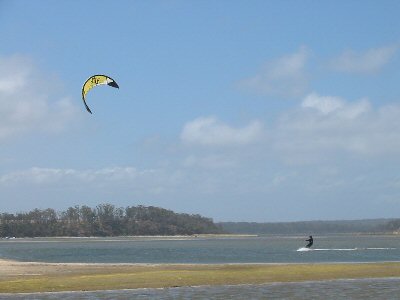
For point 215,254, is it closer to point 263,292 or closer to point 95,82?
point 263,292

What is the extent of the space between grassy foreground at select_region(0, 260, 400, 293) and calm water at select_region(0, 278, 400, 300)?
2.07 metres

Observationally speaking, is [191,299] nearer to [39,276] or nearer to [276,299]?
[276,299]

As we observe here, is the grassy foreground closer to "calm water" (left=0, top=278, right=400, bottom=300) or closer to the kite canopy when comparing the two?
"calm water" (left=0, top=278, right=400, bottom=300)

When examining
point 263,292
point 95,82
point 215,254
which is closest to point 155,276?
point 263,292

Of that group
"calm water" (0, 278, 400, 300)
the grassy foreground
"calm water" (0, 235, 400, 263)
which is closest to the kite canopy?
"calm water" (0, 278, 400, 300)

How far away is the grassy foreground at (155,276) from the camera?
3966 centimetres

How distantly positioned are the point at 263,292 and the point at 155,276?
393 inches

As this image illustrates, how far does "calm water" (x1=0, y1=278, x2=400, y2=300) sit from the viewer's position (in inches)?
1350

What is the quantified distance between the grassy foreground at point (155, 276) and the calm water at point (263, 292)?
6.79 ft

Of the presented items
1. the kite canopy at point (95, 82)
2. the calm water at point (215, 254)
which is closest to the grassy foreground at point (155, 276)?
the kite canopy at point (95, 82)

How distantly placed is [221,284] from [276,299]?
7.72 metres

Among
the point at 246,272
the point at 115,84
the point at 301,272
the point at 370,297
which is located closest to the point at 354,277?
the point at 301,272

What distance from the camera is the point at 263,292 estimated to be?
3606 cm

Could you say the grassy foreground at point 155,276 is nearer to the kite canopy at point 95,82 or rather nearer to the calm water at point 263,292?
the calm water at point 263,292
